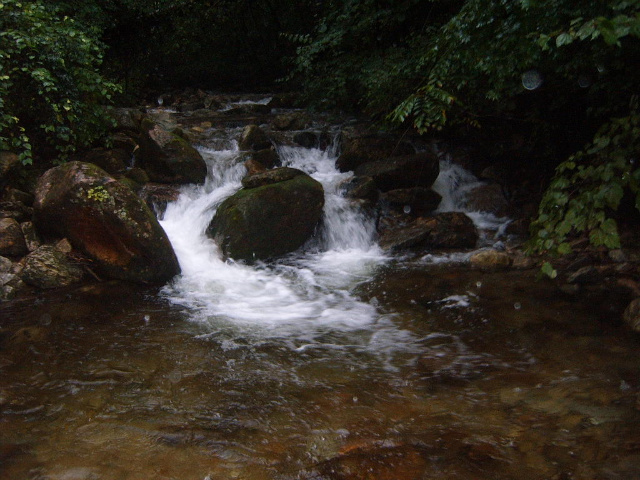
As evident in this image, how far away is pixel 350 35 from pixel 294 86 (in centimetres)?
640

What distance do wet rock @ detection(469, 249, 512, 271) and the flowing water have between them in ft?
0.81

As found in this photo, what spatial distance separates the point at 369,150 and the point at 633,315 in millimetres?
5762

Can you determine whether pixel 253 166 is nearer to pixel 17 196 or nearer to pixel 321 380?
pixel 17 196

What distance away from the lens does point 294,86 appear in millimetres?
15422

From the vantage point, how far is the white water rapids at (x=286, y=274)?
4.51m

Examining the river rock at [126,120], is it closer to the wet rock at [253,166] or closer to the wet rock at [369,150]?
the wet rock at [253,166]

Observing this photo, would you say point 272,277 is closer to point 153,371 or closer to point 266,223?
point 266,223

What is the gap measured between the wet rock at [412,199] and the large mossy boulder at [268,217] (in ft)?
4.98

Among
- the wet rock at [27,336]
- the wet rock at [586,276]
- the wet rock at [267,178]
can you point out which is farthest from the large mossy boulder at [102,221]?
the wet rock at [586,276]

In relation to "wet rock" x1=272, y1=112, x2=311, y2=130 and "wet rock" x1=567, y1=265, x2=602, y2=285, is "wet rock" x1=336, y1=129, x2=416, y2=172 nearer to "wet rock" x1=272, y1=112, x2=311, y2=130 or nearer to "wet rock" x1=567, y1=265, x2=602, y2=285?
"wet rock" x1=272, y1=112, x2=311, y2=130

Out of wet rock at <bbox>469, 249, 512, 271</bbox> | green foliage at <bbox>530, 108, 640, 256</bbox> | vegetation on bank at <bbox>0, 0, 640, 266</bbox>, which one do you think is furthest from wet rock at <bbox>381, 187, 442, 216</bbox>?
green foliage at <bbox>530, 108, 640, 256</bbox>

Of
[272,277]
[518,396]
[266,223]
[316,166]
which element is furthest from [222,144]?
[518,396]

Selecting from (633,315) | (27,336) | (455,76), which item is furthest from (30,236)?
(633,315)

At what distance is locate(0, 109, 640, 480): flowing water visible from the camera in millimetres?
2457
